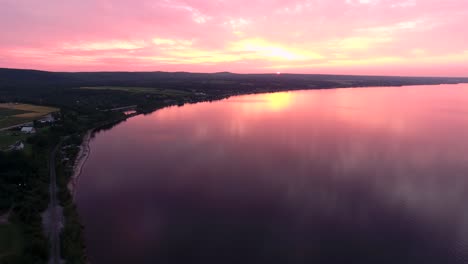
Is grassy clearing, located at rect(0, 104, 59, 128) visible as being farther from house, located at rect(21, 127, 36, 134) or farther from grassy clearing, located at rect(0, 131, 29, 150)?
grassy clearing, located at rect(0, 131, 29, 150)

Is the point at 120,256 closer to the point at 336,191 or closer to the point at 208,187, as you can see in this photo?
the point at 208,187

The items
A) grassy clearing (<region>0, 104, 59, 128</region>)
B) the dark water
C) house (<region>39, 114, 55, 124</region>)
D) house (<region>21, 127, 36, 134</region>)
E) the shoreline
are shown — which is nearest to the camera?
the dark water

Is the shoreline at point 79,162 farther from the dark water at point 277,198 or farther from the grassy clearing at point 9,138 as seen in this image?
the grassy clearing at point 9,138

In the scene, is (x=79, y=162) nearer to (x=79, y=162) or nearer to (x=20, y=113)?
(x=79, y=162)

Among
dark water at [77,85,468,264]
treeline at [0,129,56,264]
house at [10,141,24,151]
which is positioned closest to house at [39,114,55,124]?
dark water at [77,85,468,264]

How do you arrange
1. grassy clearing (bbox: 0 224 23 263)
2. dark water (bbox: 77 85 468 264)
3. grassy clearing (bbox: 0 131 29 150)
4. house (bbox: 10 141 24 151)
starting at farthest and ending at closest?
grassy clearing (bbox: 0 131 29 150), house (bbox: 10 141 24 151), dark water (bbox: 77 85 468 264), grassy clearing (bbox: 0 224 23 263)

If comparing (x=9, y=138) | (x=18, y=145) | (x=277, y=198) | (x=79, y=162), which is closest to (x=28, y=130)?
(x=9, y=138)

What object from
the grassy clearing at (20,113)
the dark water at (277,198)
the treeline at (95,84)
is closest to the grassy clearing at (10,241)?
the dark water at (277,198)
